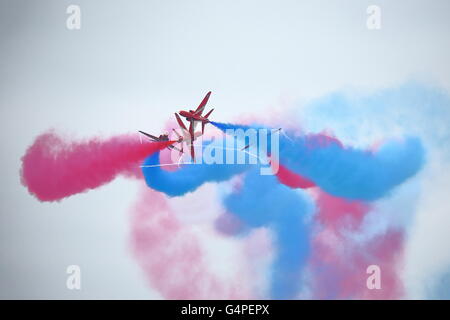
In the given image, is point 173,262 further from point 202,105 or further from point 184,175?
point 202,105

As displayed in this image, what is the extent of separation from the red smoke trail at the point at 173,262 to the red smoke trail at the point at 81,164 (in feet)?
3.00

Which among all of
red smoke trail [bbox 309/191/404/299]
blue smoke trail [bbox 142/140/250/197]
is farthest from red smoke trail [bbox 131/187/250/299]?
red smoke trail [bbox 309/191/404/299]

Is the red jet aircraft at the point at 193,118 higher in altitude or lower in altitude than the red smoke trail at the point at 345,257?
higher

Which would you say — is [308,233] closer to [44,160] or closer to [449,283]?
[449,283]

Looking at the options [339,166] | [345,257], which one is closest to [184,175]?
[339,166]

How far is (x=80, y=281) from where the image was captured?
11.4m

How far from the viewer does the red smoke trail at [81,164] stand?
11039mm

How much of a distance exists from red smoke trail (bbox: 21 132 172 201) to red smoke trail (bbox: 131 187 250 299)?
36.0 inches

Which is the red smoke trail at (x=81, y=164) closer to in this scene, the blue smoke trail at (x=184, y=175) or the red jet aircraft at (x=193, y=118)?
the blue smoke trail at (x=184, y=175)

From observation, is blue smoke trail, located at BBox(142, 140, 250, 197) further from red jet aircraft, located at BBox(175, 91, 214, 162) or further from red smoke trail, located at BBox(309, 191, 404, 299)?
red smoke trail, located at BBox(309, 191, 404, 299)

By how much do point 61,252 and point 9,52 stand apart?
17.1 feet

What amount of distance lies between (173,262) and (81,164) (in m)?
3.14

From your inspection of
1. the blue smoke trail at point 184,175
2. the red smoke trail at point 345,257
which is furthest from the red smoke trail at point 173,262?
the red smoke trail at point 345,257

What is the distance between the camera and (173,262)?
36.0 feet
